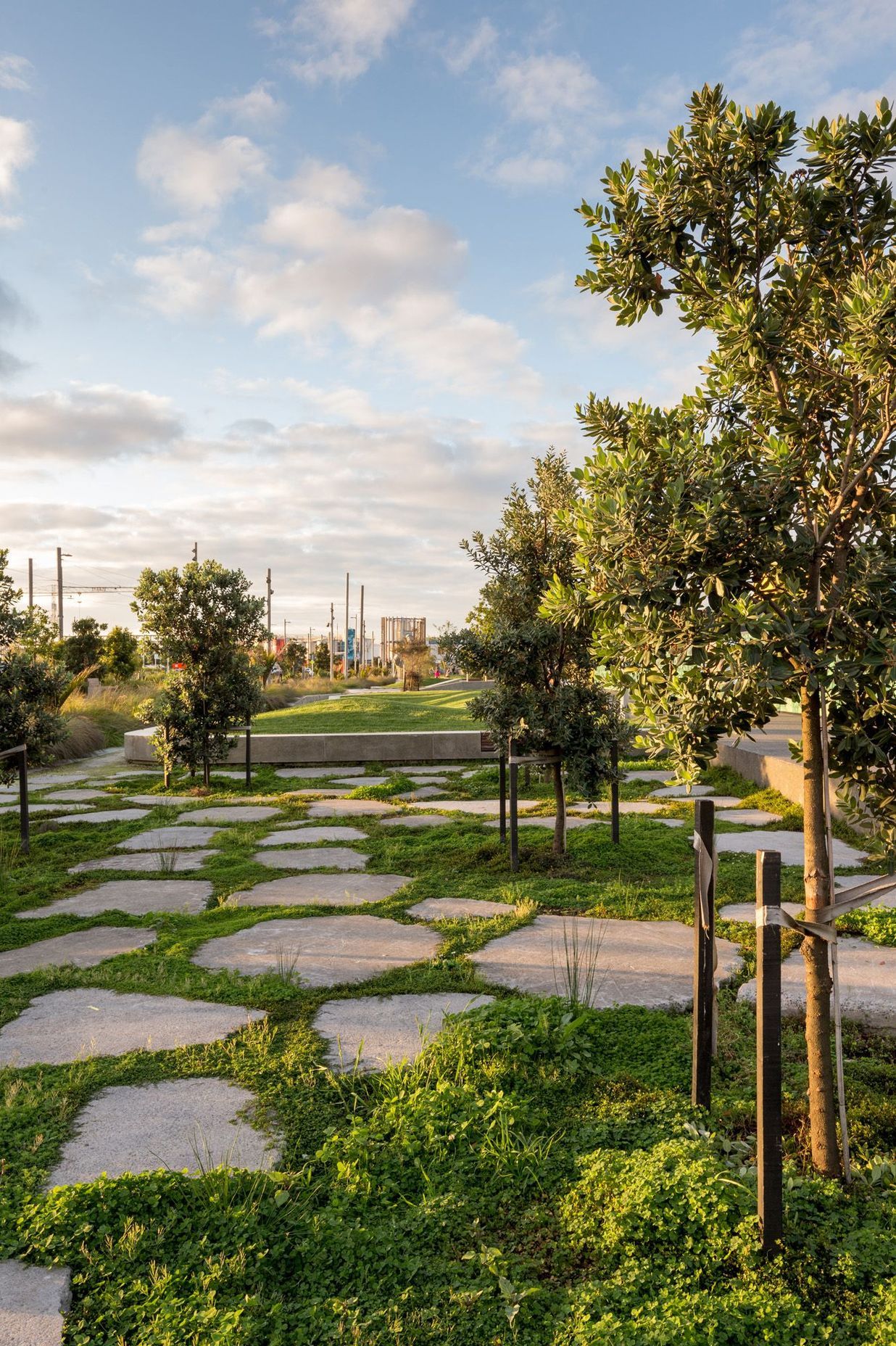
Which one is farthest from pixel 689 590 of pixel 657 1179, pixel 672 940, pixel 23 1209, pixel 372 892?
pixel 372 892

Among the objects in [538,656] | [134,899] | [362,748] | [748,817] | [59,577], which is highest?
[59,577]

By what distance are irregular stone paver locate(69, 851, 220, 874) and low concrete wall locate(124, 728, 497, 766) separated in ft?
22.4

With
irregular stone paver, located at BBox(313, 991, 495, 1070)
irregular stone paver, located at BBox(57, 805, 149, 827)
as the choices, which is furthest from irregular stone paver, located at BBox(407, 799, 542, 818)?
irregular stone paver, located at BBox(313, 991, 495, 1070)

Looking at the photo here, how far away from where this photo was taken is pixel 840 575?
8.27 ft

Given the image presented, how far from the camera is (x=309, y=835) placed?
816cm

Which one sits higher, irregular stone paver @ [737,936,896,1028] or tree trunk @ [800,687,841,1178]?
tree trunk @ [800,687,841,1178]

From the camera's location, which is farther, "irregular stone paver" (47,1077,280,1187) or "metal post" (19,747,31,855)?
"metal post" (19,747,31,855)

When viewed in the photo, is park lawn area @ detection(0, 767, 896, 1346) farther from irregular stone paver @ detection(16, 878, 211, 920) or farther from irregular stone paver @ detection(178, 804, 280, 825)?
irregular stone paver @ detection(178, 804, 280, 825)

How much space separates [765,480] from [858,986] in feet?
8.95

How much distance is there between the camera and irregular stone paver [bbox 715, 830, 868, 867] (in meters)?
6.57

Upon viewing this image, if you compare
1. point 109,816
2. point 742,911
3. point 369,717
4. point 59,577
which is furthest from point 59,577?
point 742,911

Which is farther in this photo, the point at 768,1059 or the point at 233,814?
the point at 233,814

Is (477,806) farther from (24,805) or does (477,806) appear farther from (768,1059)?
(768,1059)

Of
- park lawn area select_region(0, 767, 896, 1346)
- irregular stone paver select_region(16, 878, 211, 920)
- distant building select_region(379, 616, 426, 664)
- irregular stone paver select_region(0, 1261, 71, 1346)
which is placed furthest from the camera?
distant building select_region(379, 616, 426, 664)
